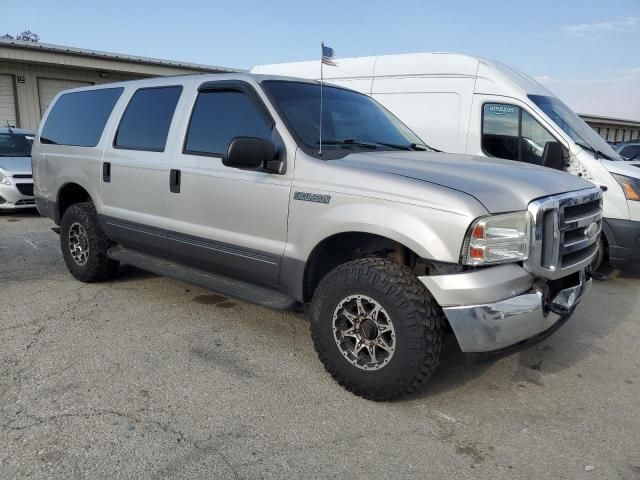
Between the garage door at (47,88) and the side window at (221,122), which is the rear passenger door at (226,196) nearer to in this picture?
the side window at (221,122)

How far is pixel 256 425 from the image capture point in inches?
113

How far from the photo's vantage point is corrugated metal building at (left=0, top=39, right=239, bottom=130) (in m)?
15.1

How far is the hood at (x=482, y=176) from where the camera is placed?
2889 mm

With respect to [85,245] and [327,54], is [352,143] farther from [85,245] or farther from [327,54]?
[85,245]

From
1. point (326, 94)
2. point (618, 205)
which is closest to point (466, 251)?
point (326, 94)

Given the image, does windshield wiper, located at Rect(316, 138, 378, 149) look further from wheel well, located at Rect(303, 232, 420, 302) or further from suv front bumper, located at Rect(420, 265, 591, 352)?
suv front bumper, located at Rect(420, 265, 591, 352)

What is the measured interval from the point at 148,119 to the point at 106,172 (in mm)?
674

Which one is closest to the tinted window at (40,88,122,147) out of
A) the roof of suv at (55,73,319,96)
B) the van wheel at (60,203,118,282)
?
the roof of suv at (55,73,319,96)

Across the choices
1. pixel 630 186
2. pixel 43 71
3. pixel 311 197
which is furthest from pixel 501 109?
pixel 43 71

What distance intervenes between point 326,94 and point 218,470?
114 inches

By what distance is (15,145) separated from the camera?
10.3 m

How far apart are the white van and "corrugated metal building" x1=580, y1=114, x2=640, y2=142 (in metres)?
28.1

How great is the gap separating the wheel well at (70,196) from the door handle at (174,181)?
1.65m

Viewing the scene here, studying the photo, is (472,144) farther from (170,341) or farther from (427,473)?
(427,473)
